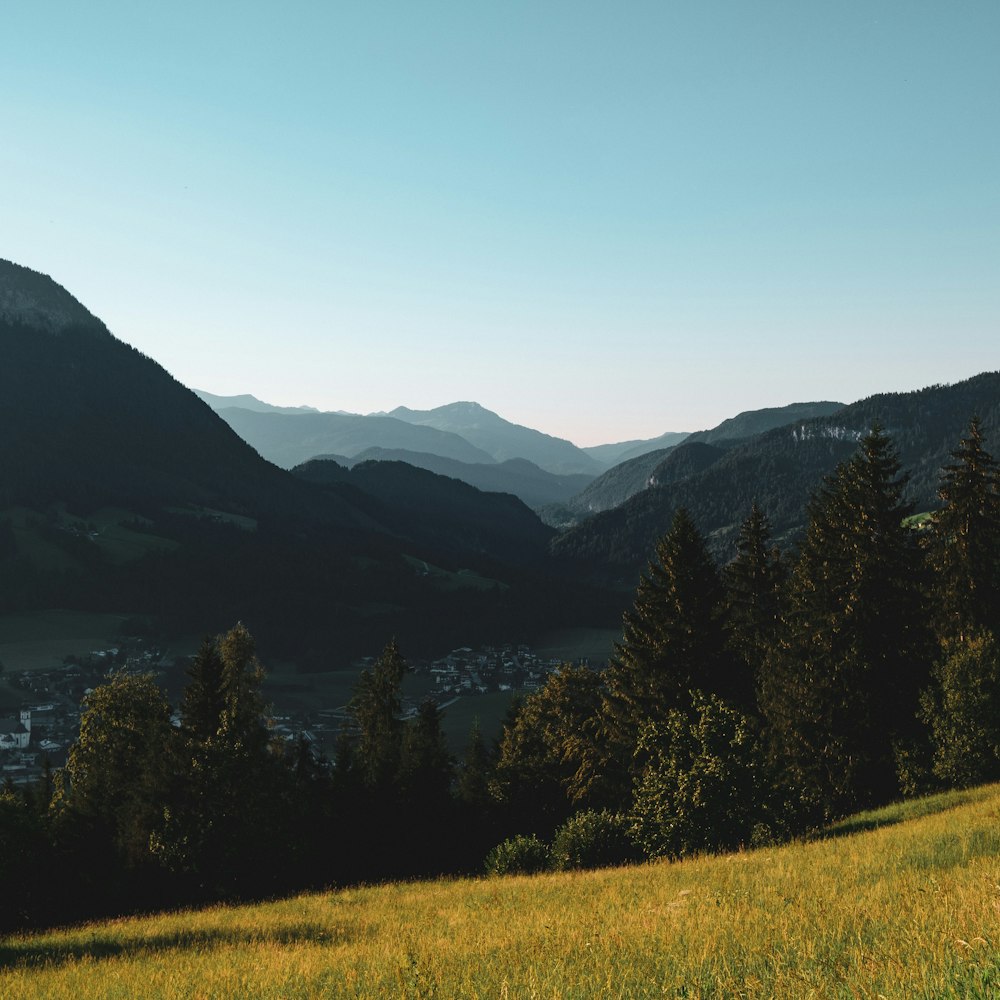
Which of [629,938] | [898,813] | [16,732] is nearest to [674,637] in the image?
A: [898,813]


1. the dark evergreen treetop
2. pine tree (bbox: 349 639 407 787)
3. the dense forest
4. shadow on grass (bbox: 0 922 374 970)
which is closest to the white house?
pine tree (bbox: 349 639 407 787)

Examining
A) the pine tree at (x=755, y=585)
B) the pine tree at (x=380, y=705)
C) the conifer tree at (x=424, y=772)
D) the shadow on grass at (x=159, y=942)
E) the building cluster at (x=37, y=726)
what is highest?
the pine tree at (x=755, y=585)

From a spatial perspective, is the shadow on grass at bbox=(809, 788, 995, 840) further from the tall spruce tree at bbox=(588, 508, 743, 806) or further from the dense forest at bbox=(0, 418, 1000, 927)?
the tall spruce tree at bbox=(588, 508, 743, 806)

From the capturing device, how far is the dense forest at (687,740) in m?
30.0

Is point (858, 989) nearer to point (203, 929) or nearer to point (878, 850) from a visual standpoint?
point (878, 850)

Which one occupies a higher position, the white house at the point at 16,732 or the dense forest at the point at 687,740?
the dense forest at the point at 687,740

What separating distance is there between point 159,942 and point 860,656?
3333 centimetres

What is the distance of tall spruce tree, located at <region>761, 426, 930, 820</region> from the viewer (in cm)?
3966

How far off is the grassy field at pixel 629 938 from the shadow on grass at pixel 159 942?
10cm

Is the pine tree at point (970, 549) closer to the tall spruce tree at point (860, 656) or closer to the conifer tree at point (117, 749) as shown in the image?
the tall spruce tree at point (860, 656)

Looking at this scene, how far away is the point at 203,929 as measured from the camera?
65.4 ft

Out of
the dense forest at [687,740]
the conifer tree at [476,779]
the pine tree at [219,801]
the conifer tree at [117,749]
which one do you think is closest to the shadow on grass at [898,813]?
the dense forest at [687,740]

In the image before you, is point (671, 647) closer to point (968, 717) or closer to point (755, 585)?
point (755, 585)

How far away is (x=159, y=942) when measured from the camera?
18391mm
